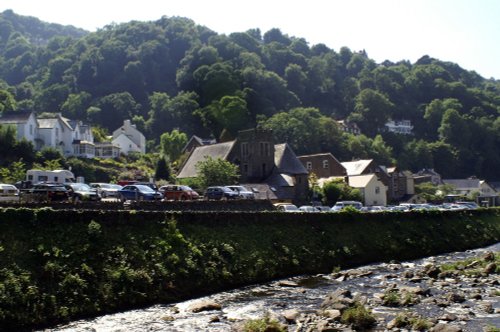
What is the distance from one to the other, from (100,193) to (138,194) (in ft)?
15.8

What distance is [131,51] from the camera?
7721 inches

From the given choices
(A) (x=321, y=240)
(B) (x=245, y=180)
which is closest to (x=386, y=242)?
(A) (x=321, y=240)

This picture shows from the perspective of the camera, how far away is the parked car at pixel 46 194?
131 ft

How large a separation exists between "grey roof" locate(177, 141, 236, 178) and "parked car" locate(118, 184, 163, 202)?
2843 centimetres

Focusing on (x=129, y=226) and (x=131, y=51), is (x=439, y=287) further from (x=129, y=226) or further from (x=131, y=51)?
(x=131, y=51)

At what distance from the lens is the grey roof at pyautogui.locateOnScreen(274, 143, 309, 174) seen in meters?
76.9

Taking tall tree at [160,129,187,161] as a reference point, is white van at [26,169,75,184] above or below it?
below

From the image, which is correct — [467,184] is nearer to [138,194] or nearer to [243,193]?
[243,193]

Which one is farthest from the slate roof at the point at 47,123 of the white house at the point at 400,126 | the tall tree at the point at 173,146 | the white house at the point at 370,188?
the white house at the point at 400,126

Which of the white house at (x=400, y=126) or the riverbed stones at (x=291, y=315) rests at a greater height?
the white house at (x=400, y=126)

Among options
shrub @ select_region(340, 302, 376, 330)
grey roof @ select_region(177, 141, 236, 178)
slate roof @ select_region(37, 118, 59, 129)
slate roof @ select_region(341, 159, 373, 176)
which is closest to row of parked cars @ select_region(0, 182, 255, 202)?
grey roof @ select_region(177, 141, 236, 178)

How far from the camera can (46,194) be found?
132 feet

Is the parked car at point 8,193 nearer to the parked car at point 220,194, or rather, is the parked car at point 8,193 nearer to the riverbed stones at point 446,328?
the parked car at point 220,194

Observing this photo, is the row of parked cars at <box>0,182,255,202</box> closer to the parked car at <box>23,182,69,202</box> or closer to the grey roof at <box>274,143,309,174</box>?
the parked car at <box>23,182,69,202</box>
